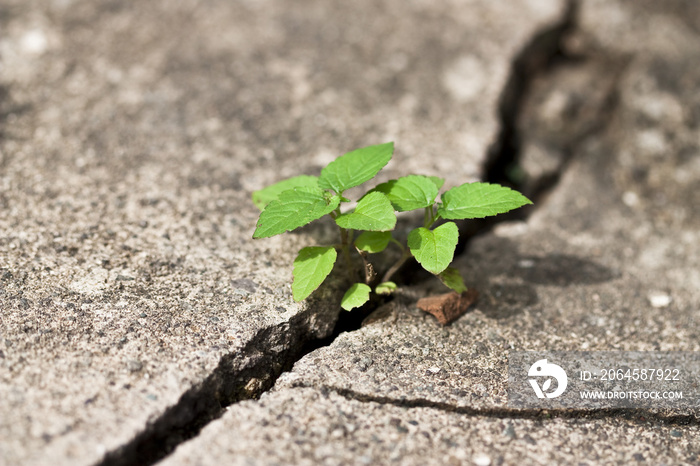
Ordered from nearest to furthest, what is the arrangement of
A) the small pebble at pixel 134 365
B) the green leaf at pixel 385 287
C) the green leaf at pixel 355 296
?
1. the small pebble at pixel 134 365
2. the green leaf at pixel 355 296
3. the green leaf at pixel 385 287

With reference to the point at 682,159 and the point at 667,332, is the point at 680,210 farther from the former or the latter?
the point at 667,332

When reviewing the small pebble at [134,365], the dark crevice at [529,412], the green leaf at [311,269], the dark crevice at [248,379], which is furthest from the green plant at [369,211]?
the small pebble at [134,365]

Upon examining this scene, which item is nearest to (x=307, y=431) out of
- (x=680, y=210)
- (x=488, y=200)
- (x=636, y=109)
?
(x=488, y=200)

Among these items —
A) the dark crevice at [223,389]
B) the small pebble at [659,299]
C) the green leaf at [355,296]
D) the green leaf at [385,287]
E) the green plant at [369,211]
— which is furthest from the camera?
the small pebble at [659,299]

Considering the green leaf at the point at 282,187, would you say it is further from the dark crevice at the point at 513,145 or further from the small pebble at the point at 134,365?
the small pebble at the point at 134,365

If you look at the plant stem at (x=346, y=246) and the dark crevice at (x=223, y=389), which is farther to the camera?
the plant stem at (x=346, y=246)

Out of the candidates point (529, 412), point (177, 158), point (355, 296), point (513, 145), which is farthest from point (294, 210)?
point (513, 145)

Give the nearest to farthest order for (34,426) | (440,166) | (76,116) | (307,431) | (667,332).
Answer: (34,426)
(307,431)
(667,332)
(440,166)
(76,116)
